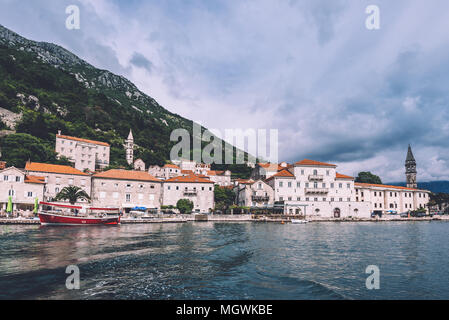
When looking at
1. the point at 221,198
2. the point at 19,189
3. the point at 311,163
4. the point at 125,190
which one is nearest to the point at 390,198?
the point at 311,163

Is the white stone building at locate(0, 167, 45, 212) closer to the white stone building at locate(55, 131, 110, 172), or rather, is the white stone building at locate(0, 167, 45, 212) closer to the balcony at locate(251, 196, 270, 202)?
the white stone building at locate(55, 131, 110, 172)

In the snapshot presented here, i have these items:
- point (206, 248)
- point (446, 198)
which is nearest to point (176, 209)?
point (206, 248)

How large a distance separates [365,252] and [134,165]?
279ft

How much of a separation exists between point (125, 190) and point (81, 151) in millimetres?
34516

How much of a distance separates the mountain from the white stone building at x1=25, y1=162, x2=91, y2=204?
11894mm

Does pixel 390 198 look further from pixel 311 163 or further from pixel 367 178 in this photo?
pixel 311 163

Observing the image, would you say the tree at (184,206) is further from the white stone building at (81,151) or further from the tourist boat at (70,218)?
the white stone building at (81,151)

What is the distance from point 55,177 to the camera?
50.2 metres

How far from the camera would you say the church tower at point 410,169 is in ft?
318

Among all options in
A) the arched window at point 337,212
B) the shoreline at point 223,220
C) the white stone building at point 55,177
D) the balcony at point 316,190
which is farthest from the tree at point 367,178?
the white stone building at point 55,177

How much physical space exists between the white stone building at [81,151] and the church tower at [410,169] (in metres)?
108

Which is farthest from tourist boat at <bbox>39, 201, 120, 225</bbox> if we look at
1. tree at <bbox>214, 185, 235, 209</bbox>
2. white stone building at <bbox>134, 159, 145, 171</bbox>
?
white stone building at <bbox>134, 159, 145, 171</bbox>

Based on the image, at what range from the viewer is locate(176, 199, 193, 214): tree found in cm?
5597

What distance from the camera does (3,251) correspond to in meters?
16.6
